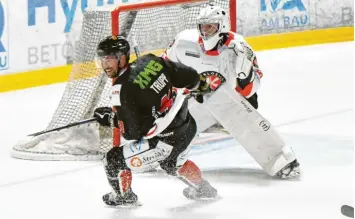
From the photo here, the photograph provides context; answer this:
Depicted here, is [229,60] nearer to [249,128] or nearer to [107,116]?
[249,128]

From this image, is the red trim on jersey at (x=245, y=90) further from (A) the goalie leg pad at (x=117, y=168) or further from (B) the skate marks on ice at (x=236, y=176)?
(A) the goalie leg pad at (x=117, y=168)

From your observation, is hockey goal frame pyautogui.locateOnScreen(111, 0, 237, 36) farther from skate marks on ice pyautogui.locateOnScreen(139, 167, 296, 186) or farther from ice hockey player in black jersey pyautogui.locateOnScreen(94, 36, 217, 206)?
ice hockey player in black jersey pyautogui.locateOnScreen(94, 36, 217, 206)

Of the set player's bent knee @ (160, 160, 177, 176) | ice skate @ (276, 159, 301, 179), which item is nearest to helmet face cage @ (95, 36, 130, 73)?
player's bent knee @ (160, 160, 177, 176)

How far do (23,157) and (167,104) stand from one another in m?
1.58

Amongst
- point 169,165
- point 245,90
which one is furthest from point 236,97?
point 169,165

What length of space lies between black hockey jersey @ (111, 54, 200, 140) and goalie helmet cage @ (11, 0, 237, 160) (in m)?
1.23

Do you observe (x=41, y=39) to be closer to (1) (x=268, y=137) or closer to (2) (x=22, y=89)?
(2) (x=22, y=89)

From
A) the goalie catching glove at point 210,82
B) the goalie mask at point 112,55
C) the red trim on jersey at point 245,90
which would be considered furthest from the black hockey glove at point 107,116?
the red trim on jersey at point 245,90

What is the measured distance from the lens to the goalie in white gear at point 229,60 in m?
5.79

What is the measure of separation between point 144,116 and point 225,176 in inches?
44.5

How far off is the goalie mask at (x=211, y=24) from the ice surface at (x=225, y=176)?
2.51ft

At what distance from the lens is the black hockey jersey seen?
491 centimetres

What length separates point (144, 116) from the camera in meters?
4.98

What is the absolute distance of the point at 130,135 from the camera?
16.3ft
